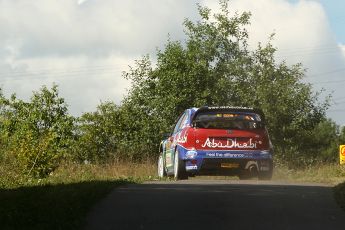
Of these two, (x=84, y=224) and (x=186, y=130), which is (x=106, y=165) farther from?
(x=84, y=224)

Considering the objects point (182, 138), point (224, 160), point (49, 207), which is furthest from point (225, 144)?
point (49, 207)

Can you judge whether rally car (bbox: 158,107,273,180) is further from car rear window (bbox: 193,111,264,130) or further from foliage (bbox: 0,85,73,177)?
foliage (bbox: 0,85,73,177)

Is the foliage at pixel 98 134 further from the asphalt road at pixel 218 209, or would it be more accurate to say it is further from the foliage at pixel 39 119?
the asphalt road at pixel 218 209

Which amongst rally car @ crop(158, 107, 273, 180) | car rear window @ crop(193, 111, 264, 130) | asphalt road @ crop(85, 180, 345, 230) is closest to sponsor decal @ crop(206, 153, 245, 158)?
rally car @ crop(158, 107, 273, 180)

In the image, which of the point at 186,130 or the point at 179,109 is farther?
the point at 179,109

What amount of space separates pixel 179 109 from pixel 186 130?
Result: 1673 cm

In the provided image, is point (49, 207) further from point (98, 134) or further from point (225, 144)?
point (98, 134)

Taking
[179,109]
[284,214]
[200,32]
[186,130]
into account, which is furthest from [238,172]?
[200,32]

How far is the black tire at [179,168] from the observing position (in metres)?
18.1

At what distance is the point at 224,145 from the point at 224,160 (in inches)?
13.6

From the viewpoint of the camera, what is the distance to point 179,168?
18.2m

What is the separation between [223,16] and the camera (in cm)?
3734

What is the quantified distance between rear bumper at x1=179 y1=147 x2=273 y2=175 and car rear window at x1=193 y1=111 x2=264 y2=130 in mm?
621

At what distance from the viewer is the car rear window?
18078 millimetres
